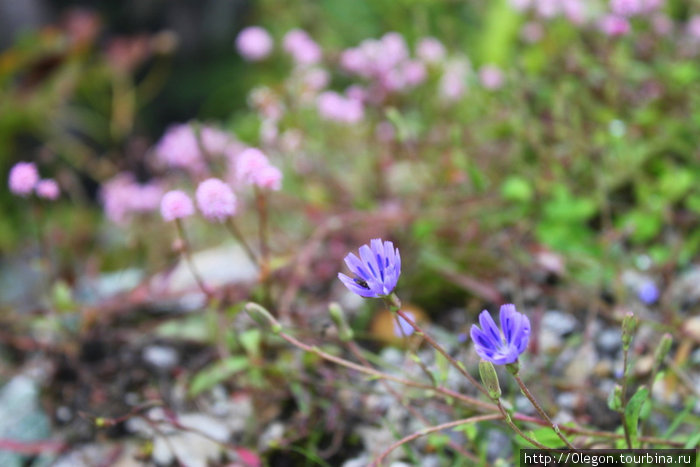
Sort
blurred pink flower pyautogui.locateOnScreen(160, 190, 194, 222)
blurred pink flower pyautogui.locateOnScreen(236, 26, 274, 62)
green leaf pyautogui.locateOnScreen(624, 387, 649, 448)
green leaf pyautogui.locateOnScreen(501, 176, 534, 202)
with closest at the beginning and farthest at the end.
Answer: green leaf pyautogui.locateOnScreen(624, 387, 649, 448) < blurred pink flower pyautogui.locateOnScreen(160, 190, 194, 222) < green leaf pyautogui.locateOnScreen(501, 176, 534, 202) < blurred pink flower pyautogui.locateOnScreen(236, 26, 274, 62)

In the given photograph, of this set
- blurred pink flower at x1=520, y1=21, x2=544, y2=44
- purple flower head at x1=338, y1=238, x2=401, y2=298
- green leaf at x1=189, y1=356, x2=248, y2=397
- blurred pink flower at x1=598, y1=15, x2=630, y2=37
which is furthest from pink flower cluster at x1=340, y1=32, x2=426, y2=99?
purple flower head at x1=338, y1=238, x2=401, y2=298

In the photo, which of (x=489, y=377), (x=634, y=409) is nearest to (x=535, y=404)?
(x=489, y=377)

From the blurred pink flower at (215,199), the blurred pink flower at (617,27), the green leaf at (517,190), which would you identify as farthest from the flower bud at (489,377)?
the blurred pink flower at (617,27)

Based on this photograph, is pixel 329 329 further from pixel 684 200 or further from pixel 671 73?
pixel 671 73

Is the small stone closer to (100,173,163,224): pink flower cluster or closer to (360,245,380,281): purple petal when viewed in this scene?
(360,245,380,281): purple petal

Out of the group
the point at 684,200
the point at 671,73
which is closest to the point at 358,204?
the point at 684,200
